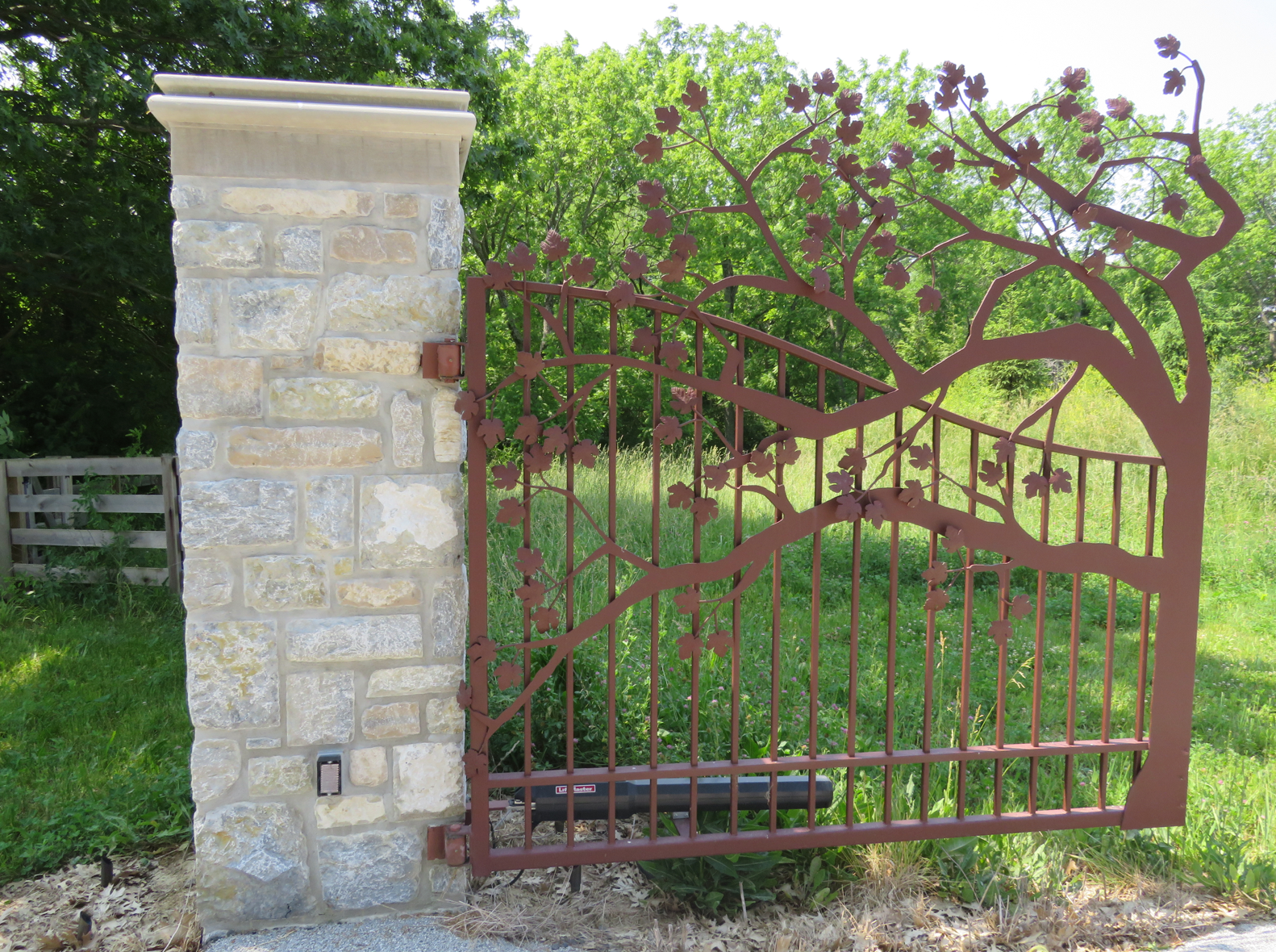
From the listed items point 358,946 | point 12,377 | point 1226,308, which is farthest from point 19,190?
point 1226,308

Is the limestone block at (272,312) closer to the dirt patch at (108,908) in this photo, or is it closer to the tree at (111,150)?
the dirt patch at (108,908)

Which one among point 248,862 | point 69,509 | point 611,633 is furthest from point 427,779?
point 69,509

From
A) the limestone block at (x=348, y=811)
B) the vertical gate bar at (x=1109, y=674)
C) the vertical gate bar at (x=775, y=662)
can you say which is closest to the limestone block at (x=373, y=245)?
the vertical gate bar at (x=775, y=662)

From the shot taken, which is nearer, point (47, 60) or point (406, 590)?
point (406, 590)

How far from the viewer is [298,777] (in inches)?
94.1

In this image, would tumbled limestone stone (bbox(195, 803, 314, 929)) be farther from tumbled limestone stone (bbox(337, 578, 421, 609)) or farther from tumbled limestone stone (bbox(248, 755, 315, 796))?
tumbled limestone stone (bbox(337, 578, 421, 609))

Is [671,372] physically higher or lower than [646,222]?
lower

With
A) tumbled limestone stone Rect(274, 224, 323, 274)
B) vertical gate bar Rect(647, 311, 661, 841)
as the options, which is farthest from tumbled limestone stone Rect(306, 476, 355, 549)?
vertical gate bar Rect(647, 311, 661, 841)

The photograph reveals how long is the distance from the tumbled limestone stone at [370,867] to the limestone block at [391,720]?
0.31 metres

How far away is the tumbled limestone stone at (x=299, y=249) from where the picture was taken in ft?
7.57

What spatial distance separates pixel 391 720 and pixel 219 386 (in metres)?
1.11

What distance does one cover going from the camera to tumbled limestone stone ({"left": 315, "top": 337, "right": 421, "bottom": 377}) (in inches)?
91.8

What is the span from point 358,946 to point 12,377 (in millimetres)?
8656

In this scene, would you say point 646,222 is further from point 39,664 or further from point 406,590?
point 39,664
